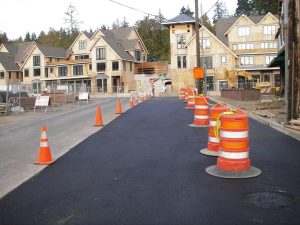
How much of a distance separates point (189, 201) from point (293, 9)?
374 inches

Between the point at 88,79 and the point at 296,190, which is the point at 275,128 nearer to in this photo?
the point at 296,190

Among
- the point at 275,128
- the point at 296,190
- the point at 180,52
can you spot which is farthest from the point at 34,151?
the point at 180,52

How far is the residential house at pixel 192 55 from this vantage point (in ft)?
207

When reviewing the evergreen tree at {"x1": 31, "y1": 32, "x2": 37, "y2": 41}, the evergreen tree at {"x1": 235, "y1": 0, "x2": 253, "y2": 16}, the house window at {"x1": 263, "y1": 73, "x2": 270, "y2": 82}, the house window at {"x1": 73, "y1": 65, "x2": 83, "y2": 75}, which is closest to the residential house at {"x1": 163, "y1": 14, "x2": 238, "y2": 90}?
the house window at {"x1": 263, "y1": 73, "x2": 270, "y2": 82}

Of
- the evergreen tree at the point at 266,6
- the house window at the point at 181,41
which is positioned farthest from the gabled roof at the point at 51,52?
the evergreen tree at the point at 266,6

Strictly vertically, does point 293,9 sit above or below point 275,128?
above

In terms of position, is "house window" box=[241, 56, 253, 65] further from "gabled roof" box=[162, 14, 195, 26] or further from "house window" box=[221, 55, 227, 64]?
"gabled roof" box=[162, 14, 195, 26]

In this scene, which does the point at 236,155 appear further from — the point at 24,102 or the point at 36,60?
the point at 36,60

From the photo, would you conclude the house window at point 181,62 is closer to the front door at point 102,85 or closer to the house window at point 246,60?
the house window at point 246,60

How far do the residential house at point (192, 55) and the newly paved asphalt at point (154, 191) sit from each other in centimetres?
5250

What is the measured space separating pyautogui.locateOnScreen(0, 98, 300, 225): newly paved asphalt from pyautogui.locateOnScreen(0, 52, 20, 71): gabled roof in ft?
246

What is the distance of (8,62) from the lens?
82.1 meters

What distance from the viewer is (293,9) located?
13.1m

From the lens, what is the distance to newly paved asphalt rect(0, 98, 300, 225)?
533cm
